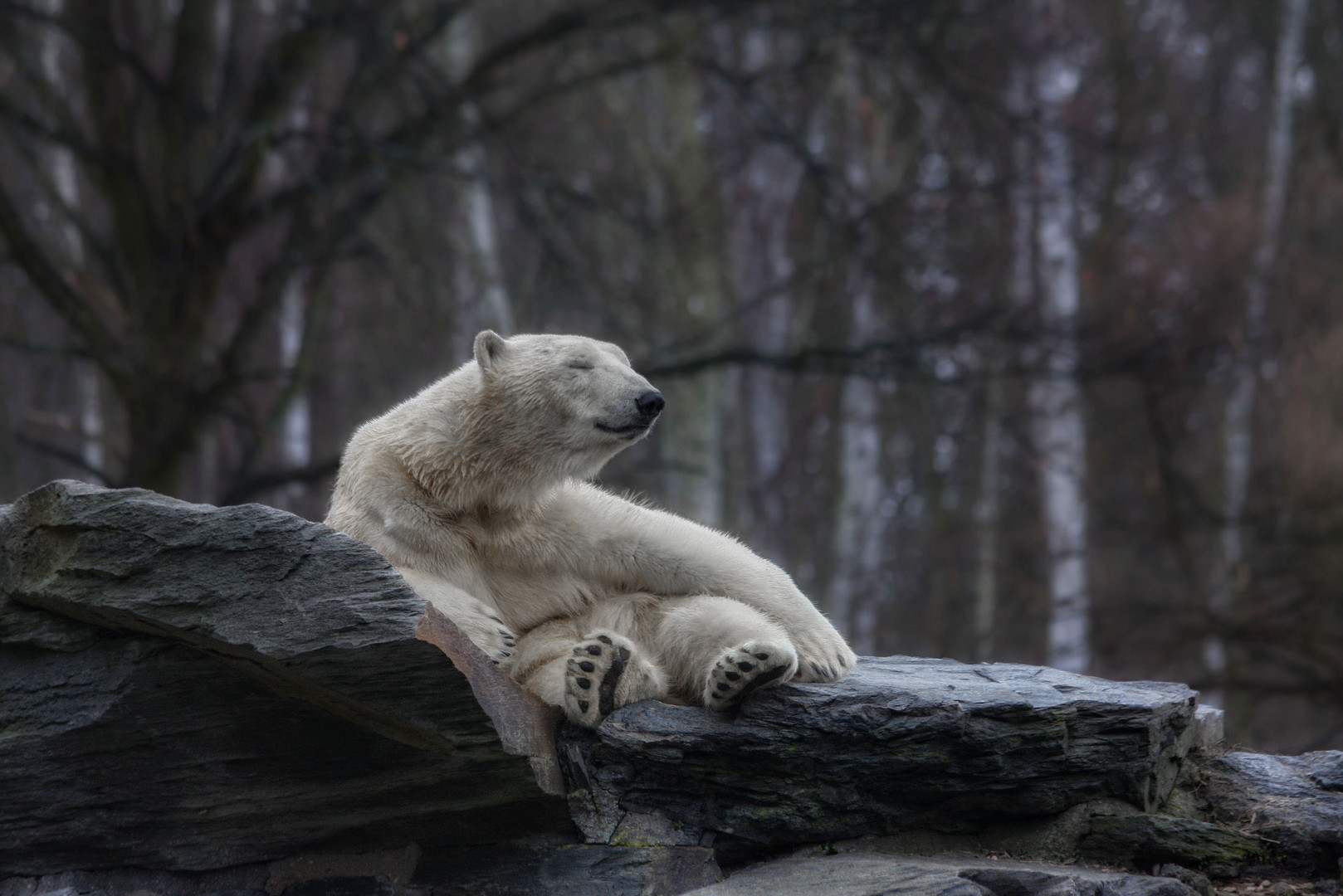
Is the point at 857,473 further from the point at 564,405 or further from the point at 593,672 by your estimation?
the point at 593,672

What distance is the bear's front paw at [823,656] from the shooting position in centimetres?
386

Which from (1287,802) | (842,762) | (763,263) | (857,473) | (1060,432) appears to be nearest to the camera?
(842,762)

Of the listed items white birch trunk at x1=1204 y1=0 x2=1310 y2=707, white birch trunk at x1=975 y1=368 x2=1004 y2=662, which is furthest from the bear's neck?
white birch trunk at x1=975 y1=368 x2=1004 y2=662

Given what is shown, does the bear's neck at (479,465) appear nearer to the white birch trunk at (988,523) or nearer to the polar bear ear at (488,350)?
the polar bear ear at (488,350)

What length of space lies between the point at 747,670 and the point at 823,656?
50 centimetres

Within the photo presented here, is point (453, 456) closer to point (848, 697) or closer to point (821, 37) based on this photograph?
point (848, 697)

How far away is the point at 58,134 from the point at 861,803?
744 centimetres

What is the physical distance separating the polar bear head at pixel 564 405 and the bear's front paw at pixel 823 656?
0.89m

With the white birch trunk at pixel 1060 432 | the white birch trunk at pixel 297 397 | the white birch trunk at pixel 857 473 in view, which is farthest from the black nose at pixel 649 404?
the white birch trunk at pixel 857 473

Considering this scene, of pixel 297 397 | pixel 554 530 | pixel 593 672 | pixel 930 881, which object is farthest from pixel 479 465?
pixel 297 397

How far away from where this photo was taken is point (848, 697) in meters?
3.65

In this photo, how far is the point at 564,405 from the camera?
402 centimetres

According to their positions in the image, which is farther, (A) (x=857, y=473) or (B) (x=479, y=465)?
(A) (x=857, y=473)

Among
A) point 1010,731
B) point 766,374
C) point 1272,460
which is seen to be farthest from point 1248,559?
point 1010,731
